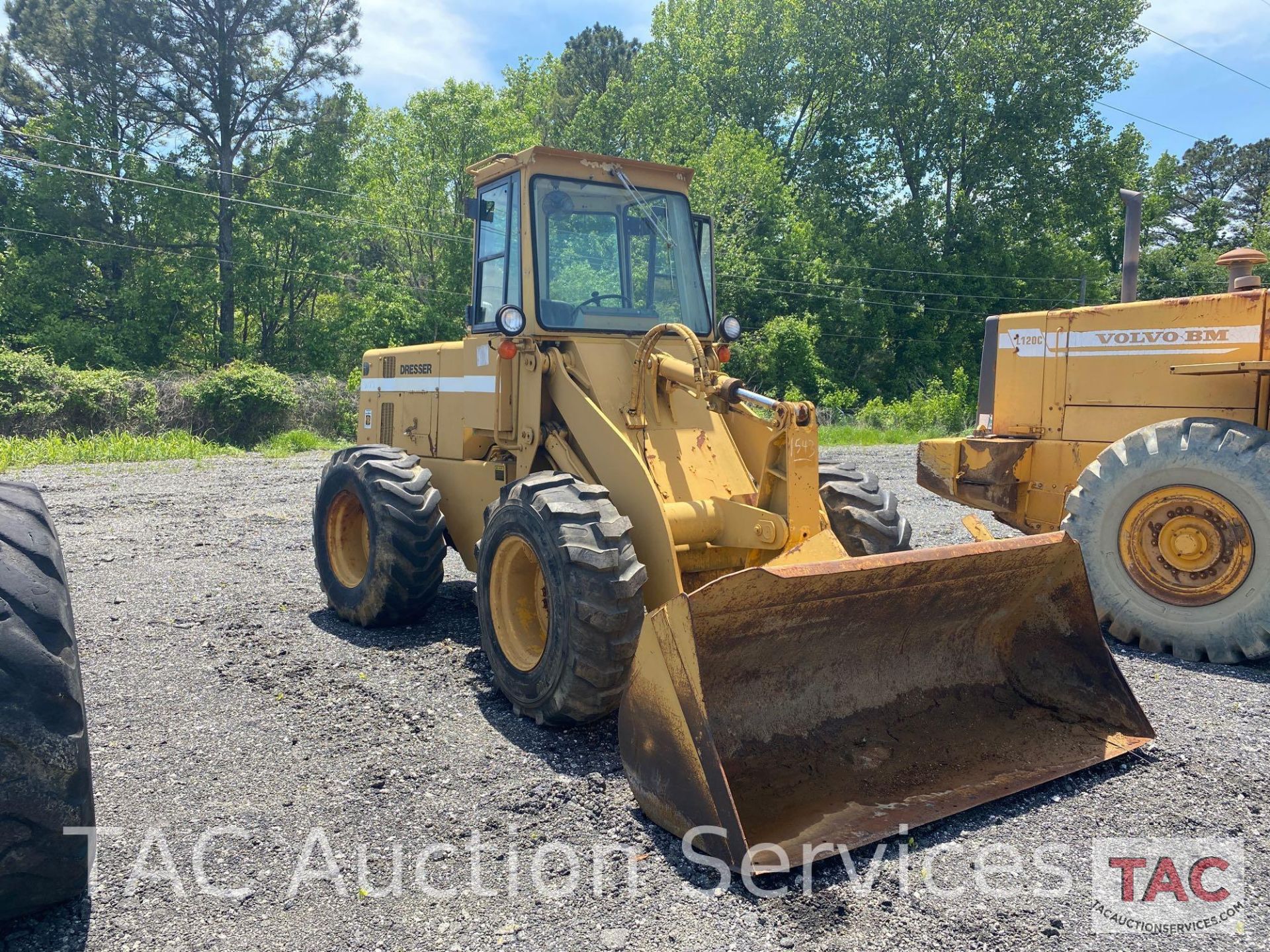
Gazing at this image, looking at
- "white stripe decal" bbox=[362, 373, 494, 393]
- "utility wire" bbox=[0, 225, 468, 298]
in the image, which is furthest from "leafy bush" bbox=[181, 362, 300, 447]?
"white stripe decal" bbox=[362, 373, 494, 393]

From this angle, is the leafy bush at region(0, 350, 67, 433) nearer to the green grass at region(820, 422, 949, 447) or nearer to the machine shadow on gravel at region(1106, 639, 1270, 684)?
the green grass at region(820, 422, 949, 447)

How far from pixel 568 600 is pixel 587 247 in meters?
2.47

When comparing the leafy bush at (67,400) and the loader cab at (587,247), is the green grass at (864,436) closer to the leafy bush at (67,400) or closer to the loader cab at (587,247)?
the leafy bush at (67,400)

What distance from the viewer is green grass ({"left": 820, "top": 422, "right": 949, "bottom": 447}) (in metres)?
24.9

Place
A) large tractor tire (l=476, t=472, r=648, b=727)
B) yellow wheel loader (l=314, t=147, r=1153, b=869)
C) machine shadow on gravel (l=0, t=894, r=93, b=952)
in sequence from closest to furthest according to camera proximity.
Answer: machine shadow on gravel (l=0, t=894, r=93, b=952) → yellow wheel loader (l=314, t=147, r=1153, b=869) → large tractor tire (l=476, t=472, r=648, b=727)

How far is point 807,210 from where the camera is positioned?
116 ft

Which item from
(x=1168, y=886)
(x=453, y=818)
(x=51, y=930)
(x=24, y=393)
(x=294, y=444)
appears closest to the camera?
(x=51, y=930)

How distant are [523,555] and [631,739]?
1465mm

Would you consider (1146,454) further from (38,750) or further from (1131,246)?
(38,750)

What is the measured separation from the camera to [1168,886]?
3146 mm

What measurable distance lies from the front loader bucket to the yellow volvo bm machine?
6.47ft

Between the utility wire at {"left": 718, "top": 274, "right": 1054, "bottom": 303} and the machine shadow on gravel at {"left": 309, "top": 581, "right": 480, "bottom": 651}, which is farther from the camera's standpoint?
the utility wire at {"left": 718, "top": 274, "right": 1054, "bottom": 303}

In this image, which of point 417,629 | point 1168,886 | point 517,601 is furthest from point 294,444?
point 1168,886

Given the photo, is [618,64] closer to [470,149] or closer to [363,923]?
[470,149]
